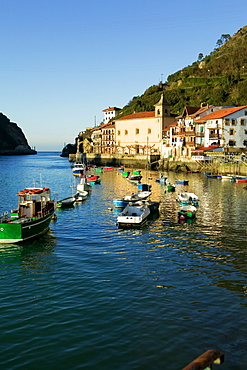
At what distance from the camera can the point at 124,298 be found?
18406 mm

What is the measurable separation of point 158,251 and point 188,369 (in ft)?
66.9

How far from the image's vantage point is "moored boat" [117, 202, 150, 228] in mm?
35969

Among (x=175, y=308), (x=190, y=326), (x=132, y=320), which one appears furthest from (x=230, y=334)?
(x=132, y=320)

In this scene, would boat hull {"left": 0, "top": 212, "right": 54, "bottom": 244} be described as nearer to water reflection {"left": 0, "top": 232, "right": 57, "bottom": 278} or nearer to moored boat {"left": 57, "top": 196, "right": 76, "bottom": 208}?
water reflection {"left": 0, "top": 232, "right": 57, "bottom": 278}

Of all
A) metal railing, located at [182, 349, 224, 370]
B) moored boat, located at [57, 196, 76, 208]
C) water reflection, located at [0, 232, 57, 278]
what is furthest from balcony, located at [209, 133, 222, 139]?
metal railing, located at [182, 349, 224, 370]

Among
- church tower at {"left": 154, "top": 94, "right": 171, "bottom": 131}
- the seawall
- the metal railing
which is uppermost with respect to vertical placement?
church tower at {"left": 154, "top": 94, "right": 171, "bottom": 131}

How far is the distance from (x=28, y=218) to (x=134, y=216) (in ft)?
36.3

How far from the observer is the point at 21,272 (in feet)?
75.0

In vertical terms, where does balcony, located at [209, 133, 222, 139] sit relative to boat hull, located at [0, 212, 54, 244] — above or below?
above

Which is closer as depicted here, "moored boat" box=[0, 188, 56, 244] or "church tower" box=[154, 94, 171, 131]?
"moored boat" box=[0, 188, 56, 244]

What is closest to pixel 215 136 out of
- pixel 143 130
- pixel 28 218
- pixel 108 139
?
pixel 143 130

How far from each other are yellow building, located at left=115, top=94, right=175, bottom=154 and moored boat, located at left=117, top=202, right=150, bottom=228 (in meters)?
90.2

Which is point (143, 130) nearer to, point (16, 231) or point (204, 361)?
point (16, 231)

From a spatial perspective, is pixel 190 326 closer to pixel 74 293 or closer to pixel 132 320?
pixel 132 320
